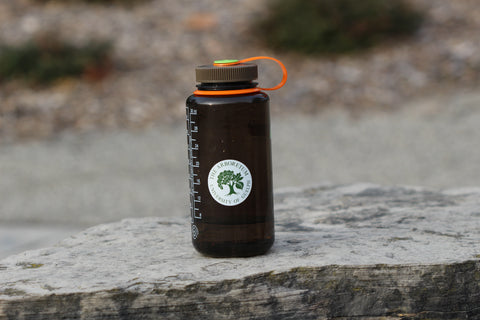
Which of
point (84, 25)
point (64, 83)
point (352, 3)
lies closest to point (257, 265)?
point (64, 83)

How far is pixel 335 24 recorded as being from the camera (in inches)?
389

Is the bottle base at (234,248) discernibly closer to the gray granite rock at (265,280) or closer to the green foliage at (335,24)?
the gray granite rock at (265,280)

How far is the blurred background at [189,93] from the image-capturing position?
6781 millimetres

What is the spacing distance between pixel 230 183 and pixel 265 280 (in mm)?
378

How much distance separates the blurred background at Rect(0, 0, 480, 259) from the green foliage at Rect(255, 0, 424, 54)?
0.02 metres

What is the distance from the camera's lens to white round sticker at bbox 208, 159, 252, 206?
248 centimetres

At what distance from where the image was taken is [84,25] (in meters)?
10.6

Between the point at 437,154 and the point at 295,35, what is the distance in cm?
334

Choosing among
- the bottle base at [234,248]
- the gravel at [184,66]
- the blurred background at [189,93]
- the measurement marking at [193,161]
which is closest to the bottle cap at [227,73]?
the measurement marking at [193,161]

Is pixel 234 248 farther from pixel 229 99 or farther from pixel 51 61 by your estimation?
pixel 51 61

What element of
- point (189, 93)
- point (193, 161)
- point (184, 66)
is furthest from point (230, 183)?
point (184, 66)

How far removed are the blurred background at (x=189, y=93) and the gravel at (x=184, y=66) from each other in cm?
3

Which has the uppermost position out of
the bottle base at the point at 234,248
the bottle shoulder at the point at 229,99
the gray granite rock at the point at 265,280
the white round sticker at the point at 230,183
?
the bottle shoulder at the point at 229,99

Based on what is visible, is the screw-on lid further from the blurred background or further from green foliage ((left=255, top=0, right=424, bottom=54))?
green foliage ((left=255, top=0, right=424, bottom=54))
